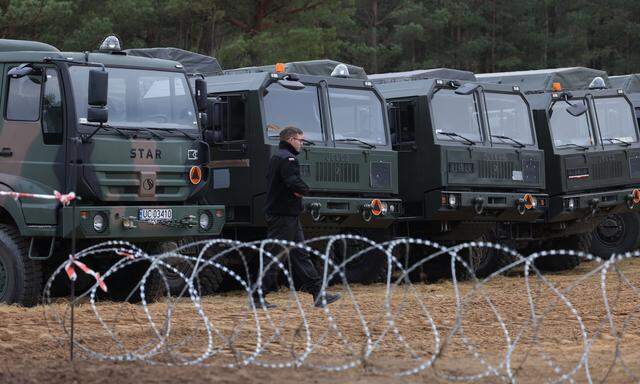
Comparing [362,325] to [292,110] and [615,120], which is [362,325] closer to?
[292,110]

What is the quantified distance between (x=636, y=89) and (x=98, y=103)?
13.8 meters

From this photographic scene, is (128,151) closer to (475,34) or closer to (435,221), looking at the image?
(435,221)

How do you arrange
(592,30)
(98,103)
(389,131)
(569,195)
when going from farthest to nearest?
(592,30), (569,195), (389,131), (98,103)

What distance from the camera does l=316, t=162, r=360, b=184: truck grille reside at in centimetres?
1566

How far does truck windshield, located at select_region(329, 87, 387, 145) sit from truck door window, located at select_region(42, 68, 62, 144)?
4.25 metres

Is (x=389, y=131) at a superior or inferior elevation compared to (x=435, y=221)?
superior

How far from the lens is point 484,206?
1756 centimetres

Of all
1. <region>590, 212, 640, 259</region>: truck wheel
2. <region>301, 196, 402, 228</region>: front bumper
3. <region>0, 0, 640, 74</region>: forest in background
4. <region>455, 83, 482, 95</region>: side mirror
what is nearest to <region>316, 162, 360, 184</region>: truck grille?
<region>301, 196, 402, 228</region>: front bumper

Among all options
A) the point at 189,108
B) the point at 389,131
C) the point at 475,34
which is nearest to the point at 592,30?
the point at 475,34

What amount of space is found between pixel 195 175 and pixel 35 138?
5.78 ft

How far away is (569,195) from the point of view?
18938 mm

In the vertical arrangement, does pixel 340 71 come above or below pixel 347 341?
above

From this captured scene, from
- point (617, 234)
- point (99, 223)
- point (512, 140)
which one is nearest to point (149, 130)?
point (99, 223)

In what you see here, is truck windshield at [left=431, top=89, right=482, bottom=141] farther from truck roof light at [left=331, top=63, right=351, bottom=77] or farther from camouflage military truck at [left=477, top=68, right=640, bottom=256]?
camouflage military truck at [left=477, top=68, right=640, bottom=256]
